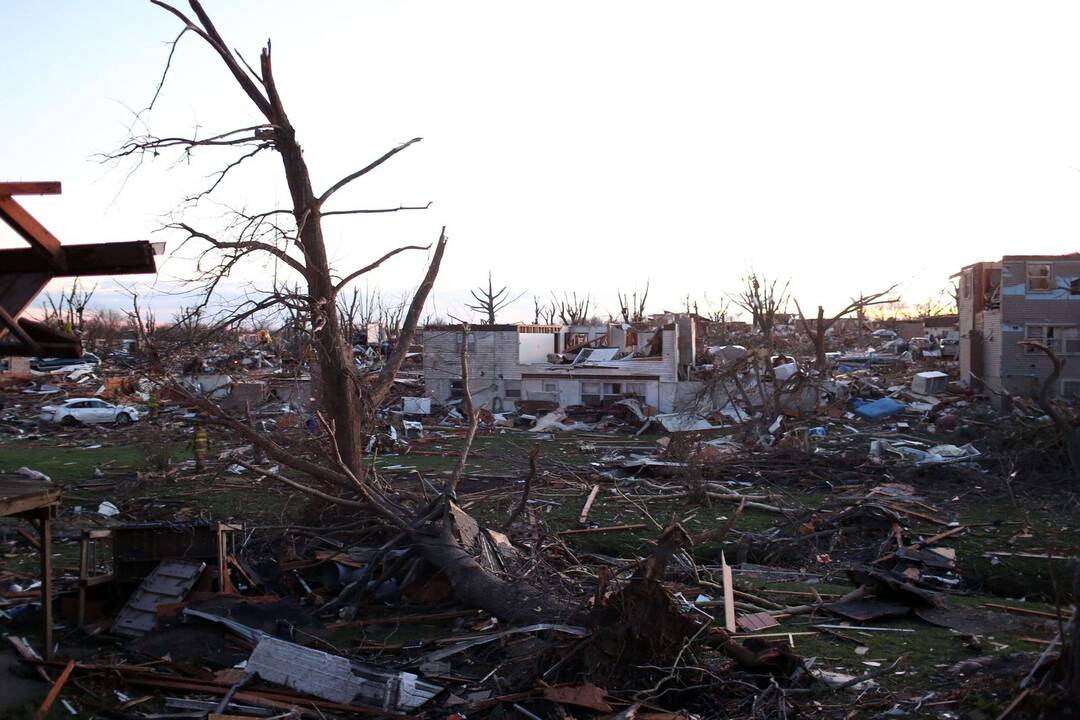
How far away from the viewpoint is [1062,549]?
40.7 feet

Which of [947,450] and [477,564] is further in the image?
[947,450]

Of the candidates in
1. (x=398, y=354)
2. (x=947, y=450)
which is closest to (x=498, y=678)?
(x=398, y=354)

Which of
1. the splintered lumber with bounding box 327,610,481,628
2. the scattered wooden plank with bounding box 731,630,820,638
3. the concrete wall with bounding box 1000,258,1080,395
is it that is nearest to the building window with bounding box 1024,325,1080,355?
the concrete wall with bounding box 1000,258,1080,395

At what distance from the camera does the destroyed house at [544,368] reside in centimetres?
3519

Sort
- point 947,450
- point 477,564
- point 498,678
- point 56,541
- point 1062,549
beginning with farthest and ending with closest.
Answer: point 947,450
point 56,541
point 1062,549
point 477,564
point 498,678

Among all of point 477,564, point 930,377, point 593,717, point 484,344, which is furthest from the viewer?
point 484,344

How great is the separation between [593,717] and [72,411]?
3050cm

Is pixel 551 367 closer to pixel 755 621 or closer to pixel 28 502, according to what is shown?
pixel 755 621

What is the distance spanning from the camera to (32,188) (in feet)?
17.0

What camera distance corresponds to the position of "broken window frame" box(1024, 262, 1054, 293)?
1281 inches

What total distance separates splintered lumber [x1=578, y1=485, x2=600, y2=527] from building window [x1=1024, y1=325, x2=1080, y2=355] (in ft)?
74.4

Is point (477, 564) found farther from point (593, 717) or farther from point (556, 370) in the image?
point (556, 370)

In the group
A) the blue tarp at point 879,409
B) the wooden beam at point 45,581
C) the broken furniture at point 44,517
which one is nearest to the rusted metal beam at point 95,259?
the broken furniture at point 44,517

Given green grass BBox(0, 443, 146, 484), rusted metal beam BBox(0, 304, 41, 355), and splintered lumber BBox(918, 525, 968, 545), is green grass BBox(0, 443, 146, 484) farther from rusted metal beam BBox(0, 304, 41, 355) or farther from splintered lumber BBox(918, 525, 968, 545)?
splintered lumber BBox(918, 525, 968, 545)
